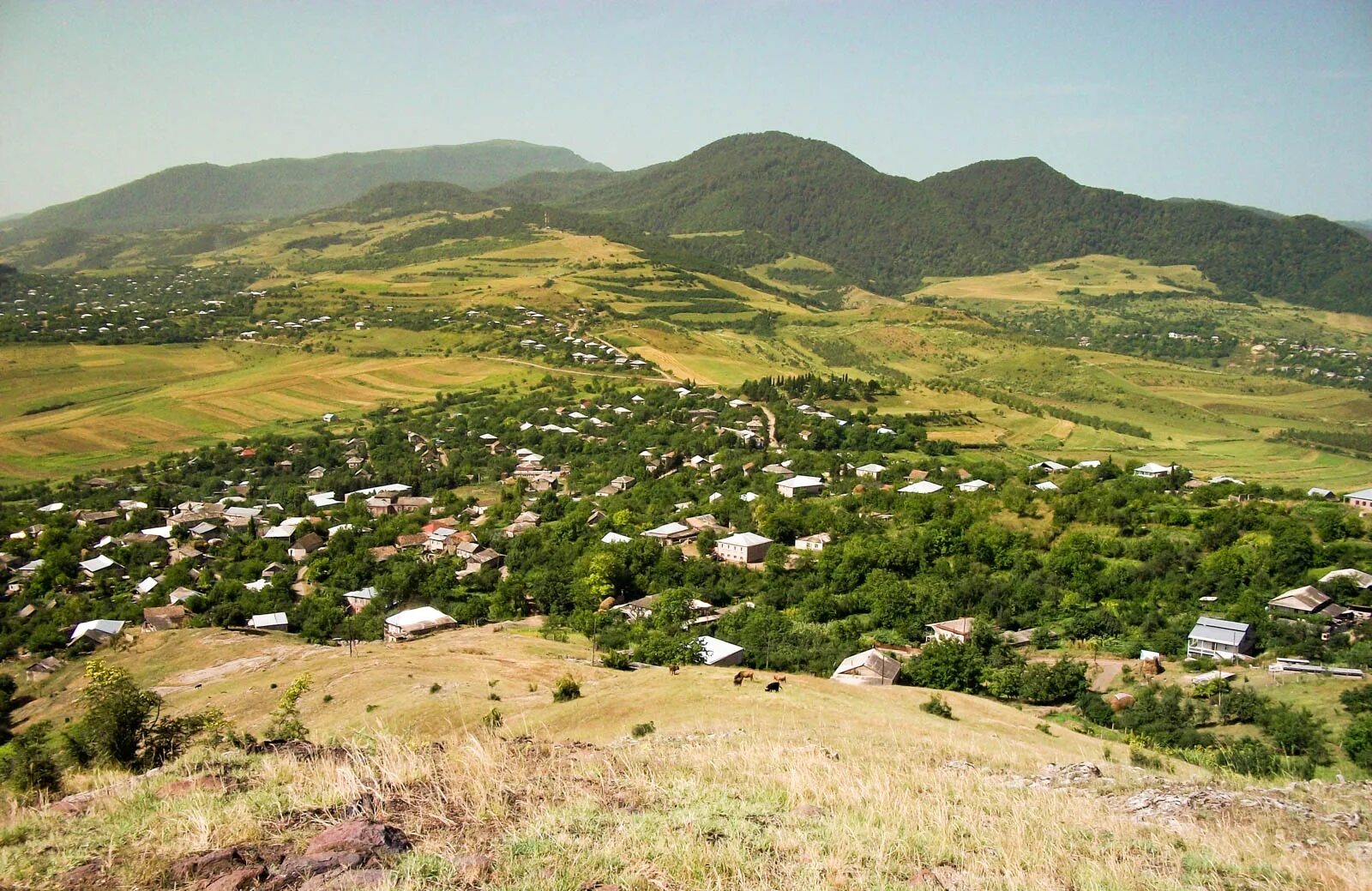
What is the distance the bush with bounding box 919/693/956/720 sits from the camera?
707 inches

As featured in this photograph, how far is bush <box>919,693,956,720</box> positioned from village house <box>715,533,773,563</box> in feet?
55.8

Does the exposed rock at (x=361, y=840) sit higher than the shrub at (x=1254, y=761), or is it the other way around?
the exposed rock at (x=361, y=840)

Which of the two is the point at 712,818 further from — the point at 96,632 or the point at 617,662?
the point at 96,632

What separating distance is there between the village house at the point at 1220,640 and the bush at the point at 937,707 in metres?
10.1

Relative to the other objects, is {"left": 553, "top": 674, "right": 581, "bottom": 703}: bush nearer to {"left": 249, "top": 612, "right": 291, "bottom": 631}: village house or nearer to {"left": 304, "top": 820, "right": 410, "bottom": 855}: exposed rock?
{"left": 304, "top": 820, "right": 410, "bottom": 855}: exposed rock

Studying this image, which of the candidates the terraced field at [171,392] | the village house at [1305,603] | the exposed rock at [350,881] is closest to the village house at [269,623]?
the exposed rock at [350,881]

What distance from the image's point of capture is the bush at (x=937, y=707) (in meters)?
18.0

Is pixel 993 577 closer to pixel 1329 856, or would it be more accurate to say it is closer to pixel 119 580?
pixel 1329 856

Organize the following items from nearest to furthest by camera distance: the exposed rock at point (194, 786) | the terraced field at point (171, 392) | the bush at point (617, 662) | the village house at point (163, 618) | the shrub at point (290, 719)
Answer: the exposed rock at point (194, 786) < the shrub at point (290, 719) < the bush at point (617, 662) < the village house at point (163, 618) < the terraced field at point (171, 392)

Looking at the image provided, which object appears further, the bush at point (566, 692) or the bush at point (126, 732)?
the bush at point (566, 692)

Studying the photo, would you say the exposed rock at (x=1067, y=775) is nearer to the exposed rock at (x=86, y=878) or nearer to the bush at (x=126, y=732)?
the exposed rock at (x=86, y=878)

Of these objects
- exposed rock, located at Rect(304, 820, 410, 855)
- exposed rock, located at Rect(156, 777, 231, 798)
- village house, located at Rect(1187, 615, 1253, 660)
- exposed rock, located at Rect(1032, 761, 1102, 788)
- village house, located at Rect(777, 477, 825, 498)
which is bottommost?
village house, located at Rect(777, 477, 825, 498)

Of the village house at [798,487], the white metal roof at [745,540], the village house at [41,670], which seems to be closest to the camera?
the village house at [41,670]

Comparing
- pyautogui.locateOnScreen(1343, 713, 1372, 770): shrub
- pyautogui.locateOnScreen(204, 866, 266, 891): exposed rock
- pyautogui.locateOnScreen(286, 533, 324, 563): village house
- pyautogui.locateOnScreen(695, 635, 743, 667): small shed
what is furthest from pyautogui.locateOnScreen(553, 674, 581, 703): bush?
pyautogui.locateOnScreen(286, 533, 324, 563): village house
